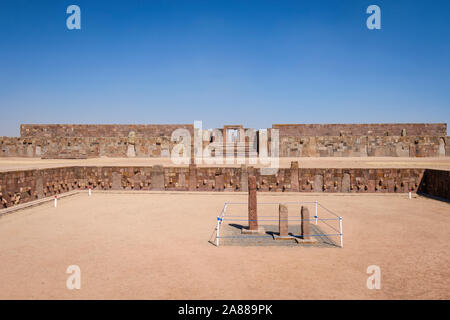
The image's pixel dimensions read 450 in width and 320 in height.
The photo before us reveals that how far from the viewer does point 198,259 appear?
4.72m

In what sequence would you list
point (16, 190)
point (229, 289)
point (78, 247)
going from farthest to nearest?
point (16, 190) → point (78, 247) → point (229, 289)

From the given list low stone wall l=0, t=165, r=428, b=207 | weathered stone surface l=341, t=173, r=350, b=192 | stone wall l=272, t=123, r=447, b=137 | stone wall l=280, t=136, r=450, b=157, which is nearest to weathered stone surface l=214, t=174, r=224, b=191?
low stone wall l=0, t=165, r=428, b=207

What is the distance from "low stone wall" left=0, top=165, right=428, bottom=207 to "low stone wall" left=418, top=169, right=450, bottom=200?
0.24 meters

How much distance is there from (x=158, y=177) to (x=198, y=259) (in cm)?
802

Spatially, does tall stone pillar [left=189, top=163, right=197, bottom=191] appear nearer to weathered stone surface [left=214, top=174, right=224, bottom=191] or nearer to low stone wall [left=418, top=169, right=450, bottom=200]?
weathered stone surface [left=214, top=174, right=224, bottom=191]

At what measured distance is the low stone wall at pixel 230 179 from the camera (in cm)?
1165

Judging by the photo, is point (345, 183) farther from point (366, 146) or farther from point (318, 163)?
point (366, 146)

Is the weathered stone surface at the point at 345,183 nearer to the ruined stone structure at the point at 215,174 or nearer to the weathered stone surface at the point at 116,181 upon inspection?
the ruined stone structure at the point at 215,174

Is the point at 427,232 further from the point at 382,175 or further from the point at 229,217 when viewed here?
the point at 382,175

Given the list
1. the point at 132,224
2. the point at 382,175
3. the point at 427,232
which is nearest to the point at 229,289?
the point at 132,224

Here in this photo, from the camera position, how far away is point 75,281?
388 cm

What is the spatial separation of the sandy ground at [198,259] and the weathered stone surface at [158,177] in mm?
4199

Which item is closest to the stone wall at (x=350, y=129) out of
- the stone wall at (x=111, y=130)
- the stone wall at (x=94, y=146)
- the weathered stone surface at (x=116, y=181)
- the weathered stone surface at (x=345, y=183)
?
the stone wall at (x=111, y=130)
